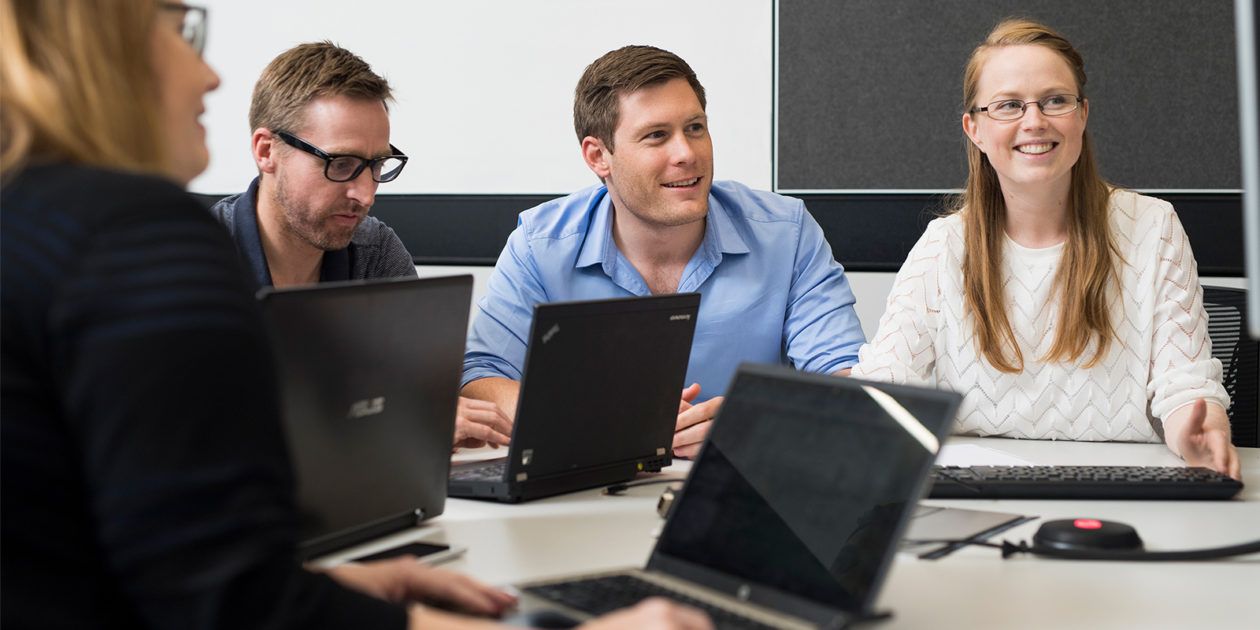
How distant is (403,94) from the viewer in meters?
3.79

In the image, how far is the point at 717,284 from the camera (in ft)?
8.07

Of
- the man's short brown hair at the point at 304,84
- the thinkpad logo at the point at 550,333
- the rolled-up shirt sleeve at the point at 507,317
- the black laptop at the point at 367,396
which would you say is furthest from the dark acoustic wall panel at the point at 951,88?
the black laptop at the point at 367,396

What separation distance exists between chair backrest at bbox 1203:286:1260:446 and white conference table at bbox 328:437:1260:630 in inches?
21.0

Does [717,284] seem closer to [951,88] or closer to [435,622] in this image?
[951,88]

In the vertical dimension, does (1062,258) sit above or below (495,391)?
above

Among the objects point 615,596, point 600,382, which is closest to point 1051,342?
point 600,382

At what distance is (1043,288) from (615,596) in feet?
4.49

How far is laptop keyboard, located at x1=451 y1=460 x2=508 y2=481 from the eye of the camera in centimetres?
160

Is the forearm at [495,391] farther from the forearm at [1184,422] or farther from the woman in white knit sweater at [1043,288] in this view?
the forearm at [1184,422]

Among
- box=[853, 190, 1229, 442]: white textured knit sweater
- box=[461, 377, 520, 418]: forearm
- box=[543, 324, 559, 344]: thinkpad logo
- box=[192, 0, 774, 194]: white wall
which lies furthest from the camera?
box=[192, 0, 774, 194]: white wall

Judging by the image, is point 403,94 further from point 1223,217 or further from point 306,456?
point 306,456

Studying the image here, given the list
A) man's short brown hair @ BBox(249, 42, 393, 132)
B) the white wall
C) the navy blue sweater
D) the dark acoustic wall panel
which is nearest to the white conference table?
the navy blue sweater

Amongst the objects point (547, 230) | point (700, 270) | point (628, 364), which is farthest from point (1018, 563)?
point (547, 230)

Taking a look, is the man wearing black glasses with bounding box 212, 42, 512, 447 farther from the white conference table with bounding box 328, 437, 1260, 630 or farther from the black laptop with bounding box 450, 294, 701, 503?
the white conference table with bounding box 328, 437, 1260, 630
